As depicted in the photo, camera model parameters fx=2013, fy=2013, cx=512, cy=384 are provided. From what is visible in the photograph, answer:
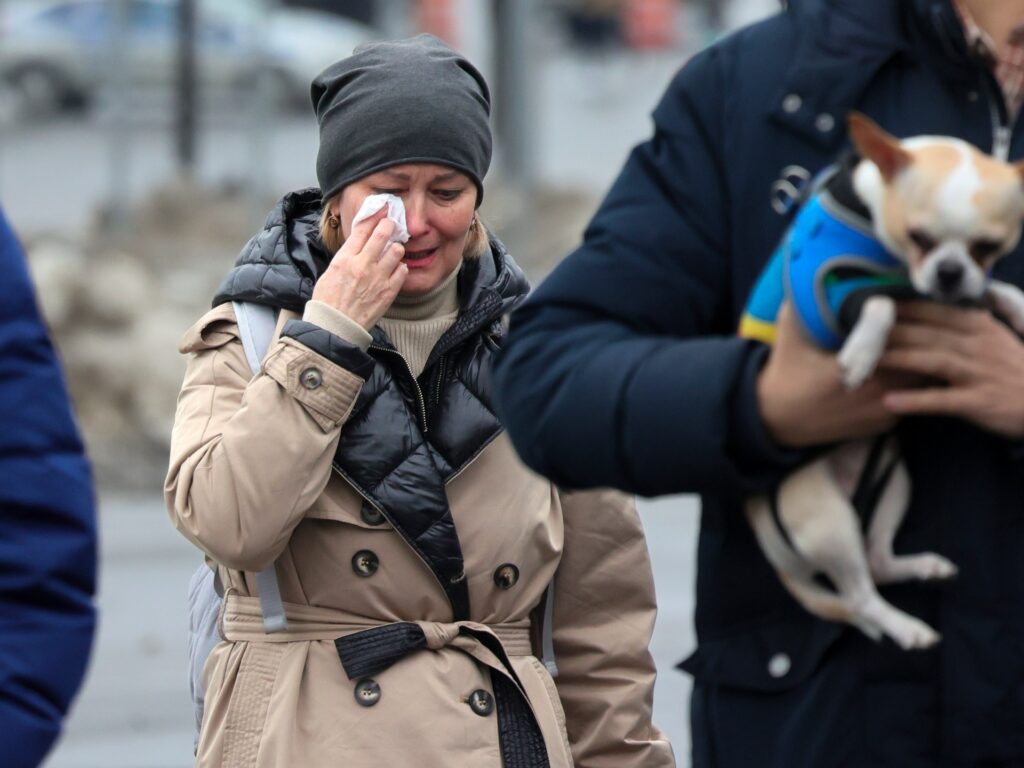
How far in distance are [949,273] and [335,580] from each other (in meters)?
1.45

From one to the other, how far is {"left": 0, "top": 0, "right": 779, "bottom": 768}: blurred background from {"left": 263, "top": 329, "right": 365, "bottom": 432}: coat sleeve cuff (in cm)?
93

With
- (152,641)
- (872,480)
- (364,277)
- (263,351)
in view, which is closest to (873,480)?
(872,480)

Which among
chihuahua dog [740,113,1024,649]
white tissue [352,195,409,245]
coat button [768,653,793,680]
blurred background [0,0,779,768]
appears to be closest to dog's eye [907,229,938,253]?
chihuahua dog [740,113,1024,649]

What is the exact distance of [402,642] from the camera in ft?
9.87

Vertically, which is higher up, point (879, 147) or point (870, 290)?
point (879, 147)

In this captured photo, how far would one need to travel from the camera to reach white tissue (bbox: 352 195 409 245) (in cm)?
316

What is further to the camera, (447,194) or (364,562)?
(447,194)

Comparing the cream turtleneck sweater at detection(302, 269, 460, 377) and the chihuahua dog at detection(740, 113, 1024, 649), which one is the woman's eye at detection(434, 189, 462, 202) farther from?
the chihuahua dog at detection(740, 113, 1024, 649)

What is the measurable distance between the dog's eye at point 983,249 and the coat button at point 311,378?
135cm

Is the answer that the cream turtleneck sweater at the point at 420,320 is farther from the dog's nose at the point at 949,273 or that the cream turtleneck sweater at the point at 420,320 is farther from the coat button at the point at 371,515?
the dog's nose at the point at 949,273

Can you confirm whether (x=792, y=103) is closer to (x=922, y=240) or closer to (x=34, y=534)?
(x=922, y=240)

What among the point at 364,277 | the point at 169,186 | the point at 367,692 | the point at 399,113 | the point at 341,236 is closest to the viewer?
the point at 367,692

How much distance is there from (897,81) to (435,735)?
4.38 feet

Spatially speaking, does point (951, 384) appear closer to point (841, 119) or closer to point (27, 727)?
point (841, 119)
